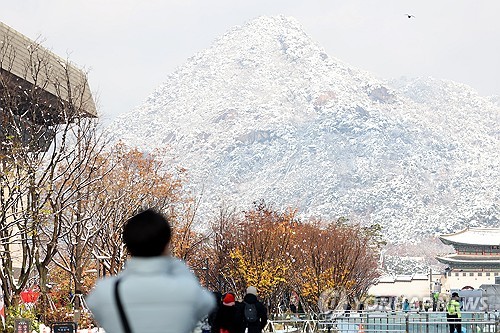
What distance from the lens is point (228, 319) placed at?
1744cm

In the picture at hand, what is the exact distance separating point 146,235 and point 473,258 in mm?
151621

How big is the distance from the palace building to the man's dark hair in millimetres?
148578

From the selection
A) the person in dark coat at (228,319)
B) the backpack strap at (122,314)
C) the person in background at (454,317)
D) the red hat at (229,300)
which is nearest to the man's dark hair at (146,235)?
the backpack strap at (122,314)

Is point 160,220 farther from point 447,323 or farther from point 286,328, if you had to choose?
point 286,328

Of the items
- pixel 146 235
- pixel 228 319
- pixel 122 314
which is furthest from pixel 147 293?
pixel 228 319

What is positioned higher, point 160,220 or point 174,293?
point 160,220

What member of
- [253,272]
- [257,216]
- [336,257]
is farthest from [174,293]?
[257,216]

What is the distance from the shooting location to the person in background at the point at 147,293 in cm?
479

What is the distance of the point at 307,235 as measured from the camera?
75250 millimetres

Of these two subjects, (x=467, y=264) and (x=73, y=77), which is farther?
(x=467, y=264)

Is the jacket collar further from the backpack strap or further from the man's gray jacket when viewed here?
the backpack strap

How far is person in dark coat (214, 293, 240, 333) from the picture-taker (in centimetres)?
1741

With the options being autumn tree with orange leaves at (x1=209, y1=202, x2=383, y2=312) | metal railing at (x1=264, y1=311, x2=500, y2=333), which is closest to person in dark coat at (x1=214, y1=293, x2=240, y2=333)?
metal railing at (x1=264, y1=311, x2=500, y2=333)

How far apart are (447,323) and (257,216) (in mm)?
48641
